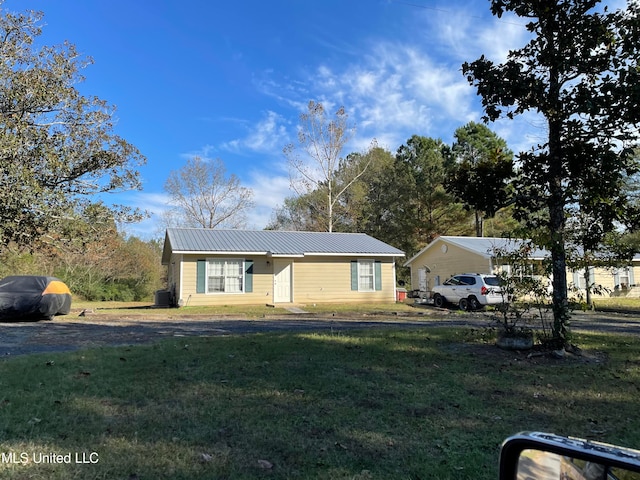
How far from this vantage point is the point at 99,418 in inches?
156

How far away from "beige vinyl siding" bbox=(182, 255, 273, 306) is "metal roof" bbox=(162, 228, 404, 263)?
21.9 inches

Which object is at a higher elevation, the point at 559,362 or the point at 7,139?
the point at 7,139

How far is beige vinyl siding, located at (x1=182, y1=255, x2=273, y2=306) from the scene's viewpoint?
733 inches

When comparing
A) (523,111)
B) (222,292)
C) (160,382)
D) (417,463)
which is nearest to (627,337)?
(523,111)

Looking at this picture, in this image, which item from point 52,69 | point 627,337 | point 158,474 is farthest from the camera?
point 52,69

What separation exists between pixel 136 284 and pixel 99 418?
2988 cm

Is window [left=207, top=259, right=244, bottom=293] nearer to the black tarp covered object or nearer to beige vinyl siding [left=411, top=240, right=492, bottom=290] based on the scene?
the black tarp covered object

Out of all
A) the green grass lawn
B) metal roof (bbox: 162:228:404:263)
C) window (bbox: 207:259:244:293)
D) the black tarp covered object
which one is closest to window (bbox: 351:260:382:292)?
metal roof (bbox: 162:228:404:263)

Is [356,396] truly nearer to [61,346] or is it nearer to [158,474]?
[158,474]

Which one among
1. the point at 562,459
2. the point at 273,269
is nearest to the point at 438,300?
the point at 273,269

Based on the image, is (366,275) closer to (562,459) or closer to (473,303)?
(473,303)

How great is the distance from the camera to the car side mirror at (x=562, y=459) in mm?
1148

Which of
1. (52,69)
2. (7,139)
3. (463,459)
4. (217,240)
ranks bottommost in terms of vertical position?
(463,459)

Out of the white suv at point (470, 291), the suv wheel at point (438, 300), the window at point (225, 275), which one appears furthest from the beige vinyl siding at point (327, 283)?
the white suv at point (470, 291)
